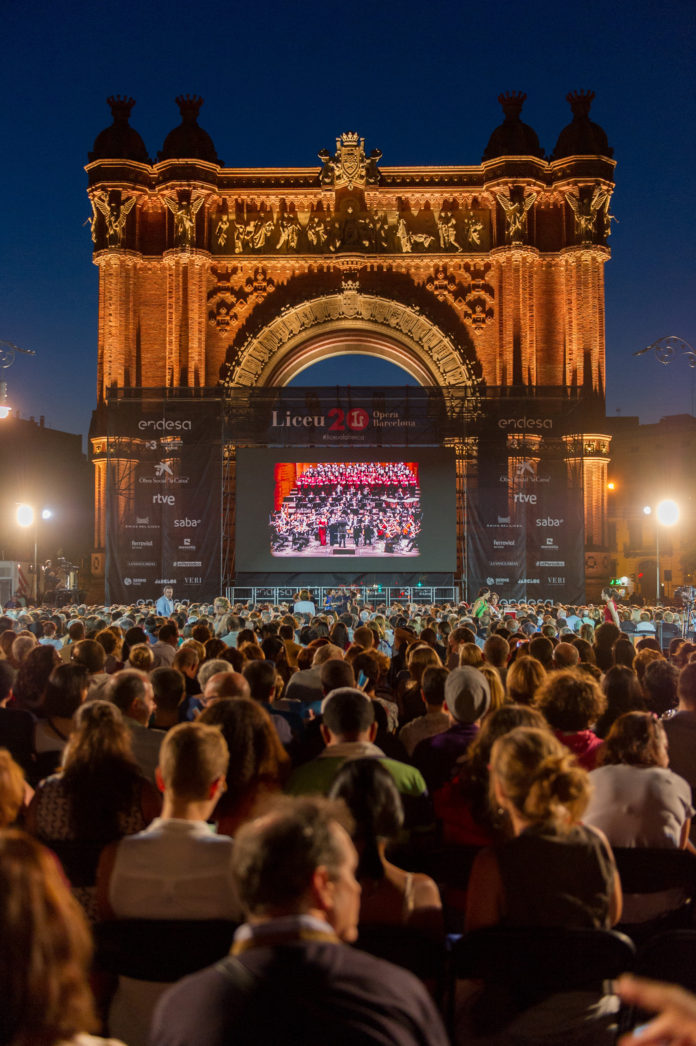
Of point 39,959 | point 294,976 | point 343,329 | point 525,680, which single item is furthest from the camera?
point 343,329

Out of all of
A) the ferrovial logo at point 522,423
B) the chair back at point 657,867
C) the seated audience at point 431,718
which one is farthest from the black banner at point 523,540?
the chair back at point 657,867

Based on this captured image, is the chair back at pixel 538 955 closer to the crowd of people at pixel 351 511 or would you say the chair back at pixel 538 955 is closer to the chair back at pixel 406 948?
the chair back at pixel 406 948

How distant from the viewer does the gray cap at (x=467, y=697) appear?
5.52m

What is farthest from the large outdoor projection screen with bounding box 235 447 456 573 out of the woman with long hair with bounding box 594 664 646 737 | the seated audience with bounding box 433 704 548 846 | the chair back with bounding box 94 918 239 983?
the chair back with bounding box 94 918 239 983

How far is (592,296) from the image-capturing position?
2969cm

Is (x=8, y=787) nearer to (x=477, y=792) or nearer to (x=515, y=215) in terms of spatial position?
(x=477, y=792)

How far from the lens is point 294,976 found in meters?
1.78

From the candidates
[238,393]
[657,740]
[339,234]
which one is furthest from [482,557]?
[657,740]

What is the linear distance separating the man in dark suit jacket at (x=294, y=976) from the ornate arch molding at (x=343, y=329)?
2777cm

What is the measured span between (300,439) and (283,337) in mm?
5347

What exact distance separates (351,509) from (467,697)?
21.7 metres

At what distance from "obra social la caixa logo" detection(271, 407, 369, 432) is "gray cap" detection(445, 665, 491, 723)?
2091 centimetres

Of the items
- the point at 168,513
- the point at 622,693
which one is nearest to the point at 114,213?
the point at 168,513

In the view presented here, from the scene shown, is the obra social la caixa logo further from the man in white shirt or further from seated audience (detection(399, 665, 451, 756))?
the man in white shirt
